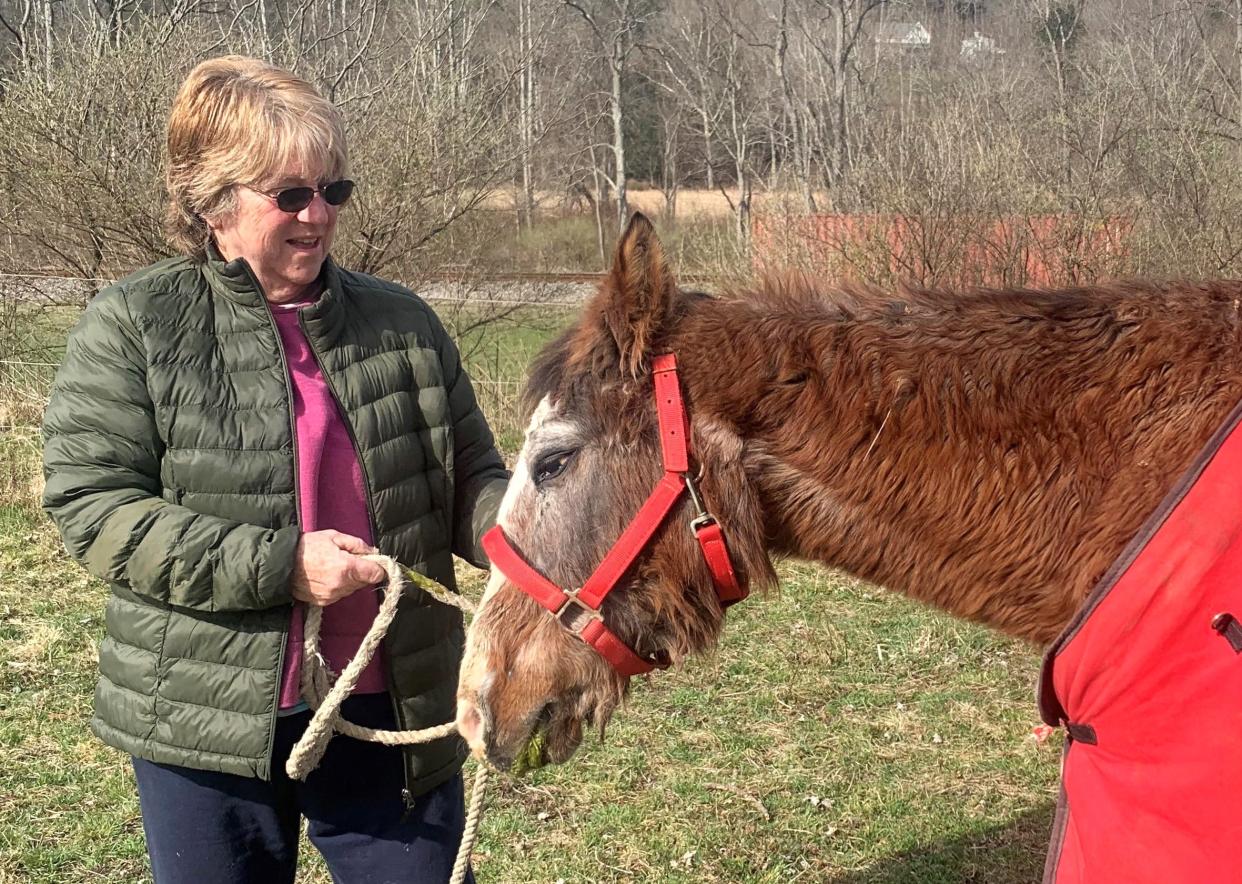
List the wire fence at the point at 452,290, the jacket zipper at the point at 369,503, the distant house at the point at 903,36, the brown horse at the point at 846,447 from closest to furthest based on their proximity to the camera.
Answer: the brown horse at the point at 846,447 < the jacket zipper at the point at 369,503 < the wire fence at the point at 452,290 < the distant house at the point at 903,36

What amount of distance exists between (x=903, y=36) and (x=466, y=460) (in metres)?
28.5

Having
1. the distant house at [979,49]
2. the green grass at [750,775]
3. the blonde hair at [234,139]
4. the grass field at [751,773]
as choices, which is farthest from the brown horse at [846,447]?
the distant house at [979,49]

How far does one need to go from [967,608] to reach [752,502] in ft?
1.48

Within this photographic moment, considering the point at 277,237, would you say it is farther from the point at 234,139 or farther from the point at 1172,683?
the point at 1172,683

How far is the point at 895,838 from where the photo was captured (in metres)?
3.89

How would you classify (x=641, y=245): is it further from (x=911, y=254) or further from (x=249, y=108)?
(x=911, y=254)

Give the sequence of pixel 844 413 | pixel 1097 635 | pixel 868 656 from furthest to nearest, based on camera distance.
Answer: pixel 868 656 → pixel 844 413 → pixel 1097 635

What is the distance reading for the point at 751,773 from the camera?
14.2ft

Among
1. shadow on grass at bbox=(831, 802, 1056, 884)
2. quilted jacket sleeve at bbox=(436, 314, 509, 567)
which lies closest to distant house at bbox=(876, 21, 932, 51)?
shadow on grass at bbox=(831, 802, 1056, 884)

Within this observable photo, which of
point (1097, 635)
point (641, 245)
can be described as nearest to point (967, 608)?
point (1097, 635)

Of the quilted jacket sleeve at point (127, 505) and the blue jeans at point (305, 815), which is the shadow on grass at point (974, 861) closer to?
the blue jeans at point (305, 815)

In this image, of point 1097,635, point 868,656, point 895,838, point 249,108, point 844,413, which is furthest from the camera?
point 868,656

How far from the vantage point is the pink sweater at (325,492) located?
2.25 meters

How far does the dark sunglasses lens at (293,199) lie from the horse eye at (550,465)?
0.78 meters
